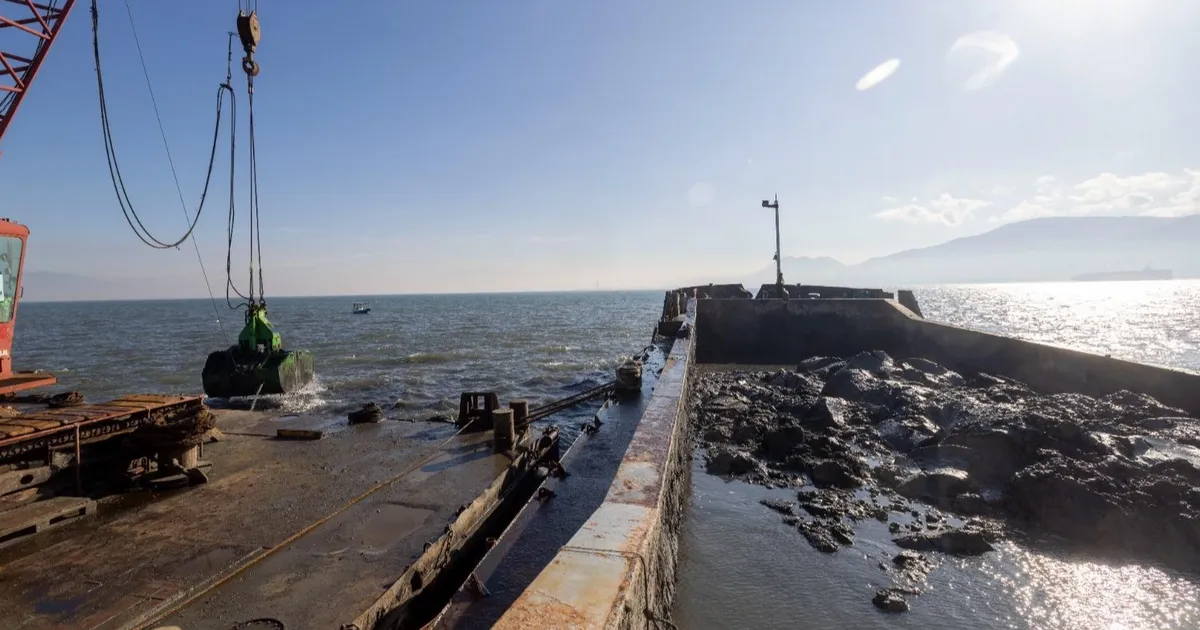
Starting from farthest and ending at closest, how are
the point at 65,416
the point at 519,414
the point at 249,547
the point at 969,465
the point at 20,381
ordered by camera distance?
the point at 519,414 → the point at 20,381 → the point at 969,465 → the point at 65,416 → the point at 249,547

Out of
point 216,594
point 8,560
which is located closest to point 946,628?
point 216,594

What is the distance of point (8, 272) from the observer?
852 cm

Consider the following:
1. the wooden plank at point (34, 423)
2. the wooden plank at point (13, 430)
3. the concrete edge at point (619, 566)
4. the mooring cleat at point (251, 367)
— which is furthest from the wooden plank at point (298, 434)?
the mooring cleat at point (251, 367)

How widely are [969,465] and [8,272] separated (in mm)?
14972

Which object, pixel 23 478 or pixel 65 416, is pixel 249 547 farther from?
pixel 65 416

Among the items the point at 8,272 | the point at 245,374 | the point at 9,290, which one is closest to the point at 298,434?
the point at 9,290

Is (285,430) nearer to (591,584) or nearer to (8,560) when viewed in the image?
(8,560)

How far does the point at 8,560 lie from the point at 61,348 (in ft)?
166

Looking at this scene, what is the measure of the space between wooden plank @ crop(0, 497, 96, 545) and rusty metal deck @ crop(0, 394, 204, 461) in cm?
66

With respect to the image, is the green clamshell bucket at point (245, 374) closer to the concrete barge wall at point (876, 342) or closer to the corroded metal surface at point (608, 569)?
the concrete barge wall at point (876, 342)

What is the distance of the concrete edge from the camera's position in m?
2.50

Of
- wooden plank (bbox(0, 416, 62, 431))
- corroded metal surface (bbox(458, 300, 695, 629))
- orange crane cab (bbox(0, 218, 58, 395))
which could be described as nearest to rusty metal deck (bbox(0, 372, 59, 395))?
orange crane cab (bbox(0, 218, 58, 395))

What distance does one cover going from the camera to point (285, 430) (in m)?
9.43

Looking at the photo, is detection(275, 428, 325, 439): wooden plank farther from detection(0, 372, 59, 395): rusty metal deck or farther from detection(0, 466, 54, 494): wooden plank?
detection(0, 372, 59, 395): rusty metal deck
